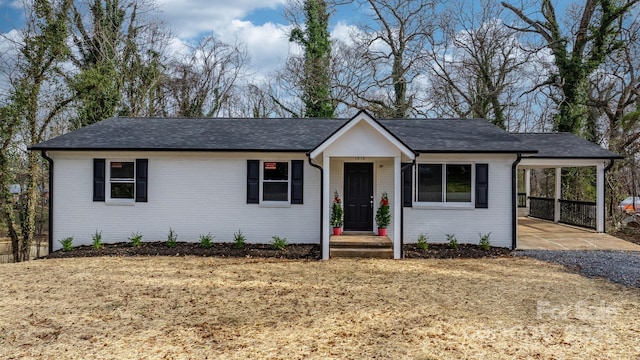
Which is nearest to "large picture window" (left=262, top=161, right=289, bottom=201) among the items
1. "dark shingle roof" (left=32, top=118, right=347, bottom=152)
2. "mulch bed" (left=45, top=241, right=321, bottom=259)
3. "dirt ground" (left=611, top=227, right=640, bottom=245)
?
"dark shingle roof" (left=32, top=118, right=347, bottom=152)

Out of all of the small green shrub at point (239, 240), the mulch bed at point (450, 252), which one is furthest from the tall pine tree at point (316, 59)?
the mulch bed at point (450, 252)

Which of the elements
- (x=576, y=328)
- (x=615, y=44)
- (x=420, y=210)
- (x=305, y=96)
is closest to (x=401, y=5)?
(x=305, y=96)

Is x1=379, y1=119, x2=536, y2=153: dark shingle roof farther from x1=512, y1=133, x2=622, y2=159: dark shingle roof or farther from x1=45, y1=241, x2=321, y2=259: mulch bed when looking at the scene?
x1=45, y1=241, x2=321, y2=259: mulch bed

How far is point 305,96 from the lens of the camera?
24766 mm

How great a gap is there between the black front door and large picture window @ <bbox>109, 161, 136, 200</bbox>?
21.0 feet

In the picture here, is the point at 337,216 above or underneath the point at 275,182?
underneath

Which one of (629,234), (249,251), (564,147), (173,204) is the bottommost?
(249,251)

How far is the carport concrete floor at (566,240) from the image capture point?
11.2m

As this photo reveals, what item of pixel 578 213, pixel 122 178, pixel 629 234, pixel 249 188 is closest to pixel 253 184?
pixel 249 188

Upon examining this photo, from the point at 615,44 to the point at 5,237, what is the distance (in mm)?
29036

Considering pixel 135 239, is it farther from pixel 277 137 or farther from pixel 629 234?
pixel 629 234

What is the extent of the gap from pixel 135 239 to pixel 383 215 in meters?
7.07

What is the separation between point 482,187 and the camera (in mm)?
11273

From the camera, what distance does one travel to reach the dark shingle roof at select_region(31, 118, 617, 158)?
11305mm
